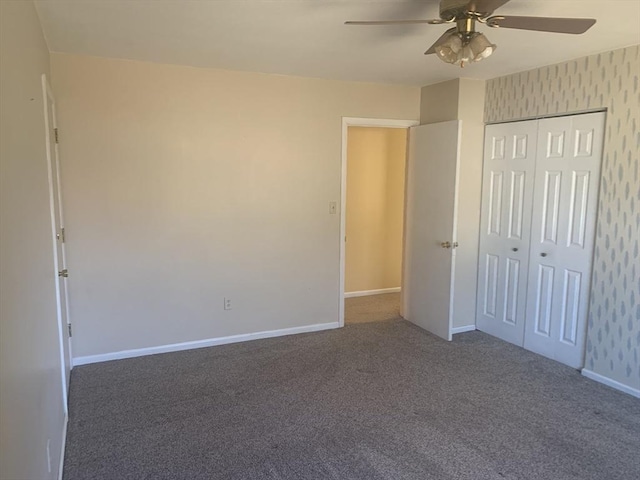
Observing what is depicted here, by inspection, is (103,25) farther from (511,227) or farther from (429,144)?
(511,227)

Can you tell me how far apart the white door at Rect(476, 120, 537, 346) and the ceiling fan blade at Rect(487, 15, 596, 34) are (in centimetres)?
186

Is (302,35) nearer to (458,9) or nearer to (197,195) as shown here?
(458,9)

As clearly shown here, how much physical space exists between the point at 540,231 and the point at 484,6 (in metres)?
2.37

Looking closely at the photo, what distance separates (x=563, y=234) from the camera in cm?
356

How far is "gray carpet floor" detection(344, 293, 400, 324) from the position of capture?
4.86m

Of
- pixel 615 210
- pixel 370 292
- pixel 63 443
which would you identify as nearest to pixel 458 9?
pixel 615 210

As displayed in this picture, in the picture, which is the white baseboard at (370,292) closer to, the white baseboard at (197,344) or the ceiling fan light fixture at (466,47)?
the white baseboard at (197,344)

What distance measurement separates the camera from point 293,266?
4.24 m

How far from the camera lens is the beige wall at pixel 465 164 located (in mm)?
4117

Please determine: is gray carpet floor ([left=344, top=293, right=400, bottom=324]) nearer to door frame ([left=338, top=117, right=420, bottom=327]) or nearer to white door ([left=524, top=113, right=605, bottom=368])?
door frame ([left=338, top=117, right=420, bottom=327])

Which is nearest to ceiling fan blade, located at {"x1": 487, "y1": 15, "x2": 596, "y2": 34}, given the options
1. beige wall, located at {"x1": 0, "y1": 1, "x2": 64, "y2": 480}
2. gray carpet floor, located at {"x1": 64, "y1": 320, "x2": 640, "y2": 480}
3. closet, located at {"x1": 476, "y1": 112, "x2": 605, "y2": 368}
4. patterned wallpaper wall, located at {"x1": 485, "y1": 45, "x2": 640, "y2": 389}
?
patterned wallpaper wall, located at {"x1": 485, "y1": 45, "x2": 640, "y2": 389}

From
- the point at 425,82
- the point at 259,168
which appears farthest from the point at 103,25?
the point at 425,82

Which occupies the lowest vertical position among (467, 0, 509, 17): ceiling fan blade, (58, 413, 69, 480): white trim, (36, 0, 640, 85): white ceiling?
(58, 413, 69, 480): white trim

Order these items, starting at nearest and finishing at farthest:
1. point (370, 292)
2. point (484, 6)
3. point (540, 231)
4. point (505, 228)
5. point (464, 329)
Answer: point (484, 6), point (540, 231), point (505, 228), point (464, 329), point (370, 292)
